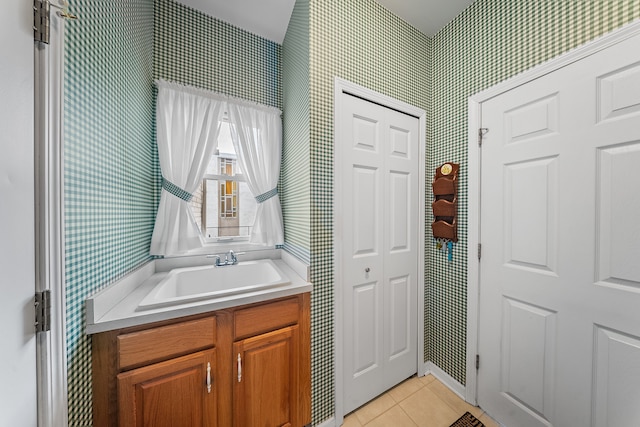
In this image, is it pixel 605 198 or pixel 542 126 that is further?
pixel 542 126

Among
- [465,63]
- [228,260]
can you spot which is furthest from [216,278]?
[465,63]

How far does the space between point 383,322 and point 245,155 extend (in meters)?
1.63

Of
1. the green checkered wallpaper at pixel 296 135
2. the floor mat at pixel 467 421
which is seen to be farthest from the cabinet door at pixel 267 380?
the floor mat at pixel 467 421

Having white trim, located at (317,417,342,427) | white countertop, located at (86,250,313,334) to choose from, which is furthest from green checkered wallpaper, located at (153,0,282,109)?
white trim, located at (317,417,342,427)

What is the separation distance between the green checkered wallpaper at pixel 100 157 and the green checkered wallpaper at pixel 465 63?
1.96m

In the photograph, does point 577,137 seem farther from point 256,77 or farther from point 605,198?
point 256,77

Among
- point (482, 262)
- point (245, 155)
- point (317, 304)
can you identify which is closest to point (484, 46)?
point (482, 262)

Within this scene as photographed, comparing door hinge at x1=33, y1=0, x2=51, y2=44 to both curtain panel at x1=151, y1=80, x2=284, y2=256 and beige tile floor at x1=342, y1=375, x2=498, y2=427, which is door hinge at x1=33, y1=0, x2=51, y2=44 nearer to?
curtain panel at x1=151, y1=80, x2=284, y2=256

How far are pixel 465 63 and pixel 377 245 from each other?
4.61 feet

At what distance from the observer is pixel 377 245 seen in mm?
1452

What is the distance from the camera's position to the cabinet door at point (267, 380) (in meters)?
1.03

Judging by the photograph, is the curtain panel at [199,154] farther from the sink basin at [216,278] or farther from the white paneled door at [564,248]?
the white paneled door at [564,248]

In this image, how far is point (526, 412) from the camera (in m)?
1.17

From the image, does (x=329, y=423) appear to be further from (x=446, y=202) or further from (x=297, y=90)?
(x=297, y=90)
